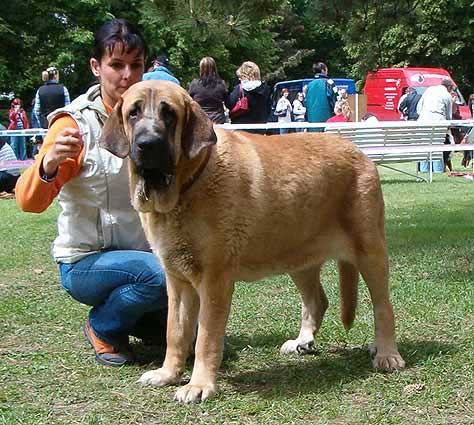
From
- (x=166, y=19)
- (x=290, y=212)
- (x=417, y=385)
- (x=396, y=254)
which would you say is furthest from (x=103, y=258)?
(x=166, y=19)

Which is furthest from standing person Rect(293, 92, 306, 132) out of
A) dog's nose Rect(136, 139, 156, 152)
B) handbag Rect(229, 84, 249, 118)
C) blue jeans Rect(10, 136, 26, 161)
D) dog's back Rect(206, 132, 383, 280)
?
dog's nose Rect(136, 139, 156, 152)

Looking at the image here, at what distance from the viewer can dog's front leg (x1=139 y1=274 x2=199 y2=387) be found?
148 inches

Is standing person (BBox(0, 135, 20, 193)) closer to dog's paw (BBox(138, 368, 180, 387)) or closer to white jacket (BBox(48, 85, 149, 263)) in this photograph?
white jacket (BBox(48, 85, 149, 263))

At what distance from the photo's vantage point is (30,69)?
31984 mm

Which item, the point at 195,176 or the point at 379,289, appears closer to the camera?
the point at 195,176

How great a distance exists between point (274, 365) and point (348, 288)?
→ 591 millimetres

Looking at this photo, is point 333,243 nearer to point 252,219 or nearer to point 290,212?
point 290,212

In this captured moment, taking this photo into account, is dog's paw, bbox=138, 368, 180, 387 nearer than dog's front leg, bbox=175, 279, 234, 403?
No

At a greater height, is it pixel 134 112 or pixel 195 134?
pixel 134 112

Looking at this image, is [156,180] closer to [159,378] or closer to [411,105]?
[159,378]

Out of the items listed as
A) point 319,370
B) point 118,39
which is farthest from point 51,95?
point 319,370

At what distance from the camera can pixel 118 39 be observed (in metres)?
3.96

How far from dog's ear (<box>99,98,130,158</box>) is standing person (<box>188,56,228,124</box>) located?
8332mm

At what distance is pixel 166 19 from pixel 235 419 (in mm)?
5743
